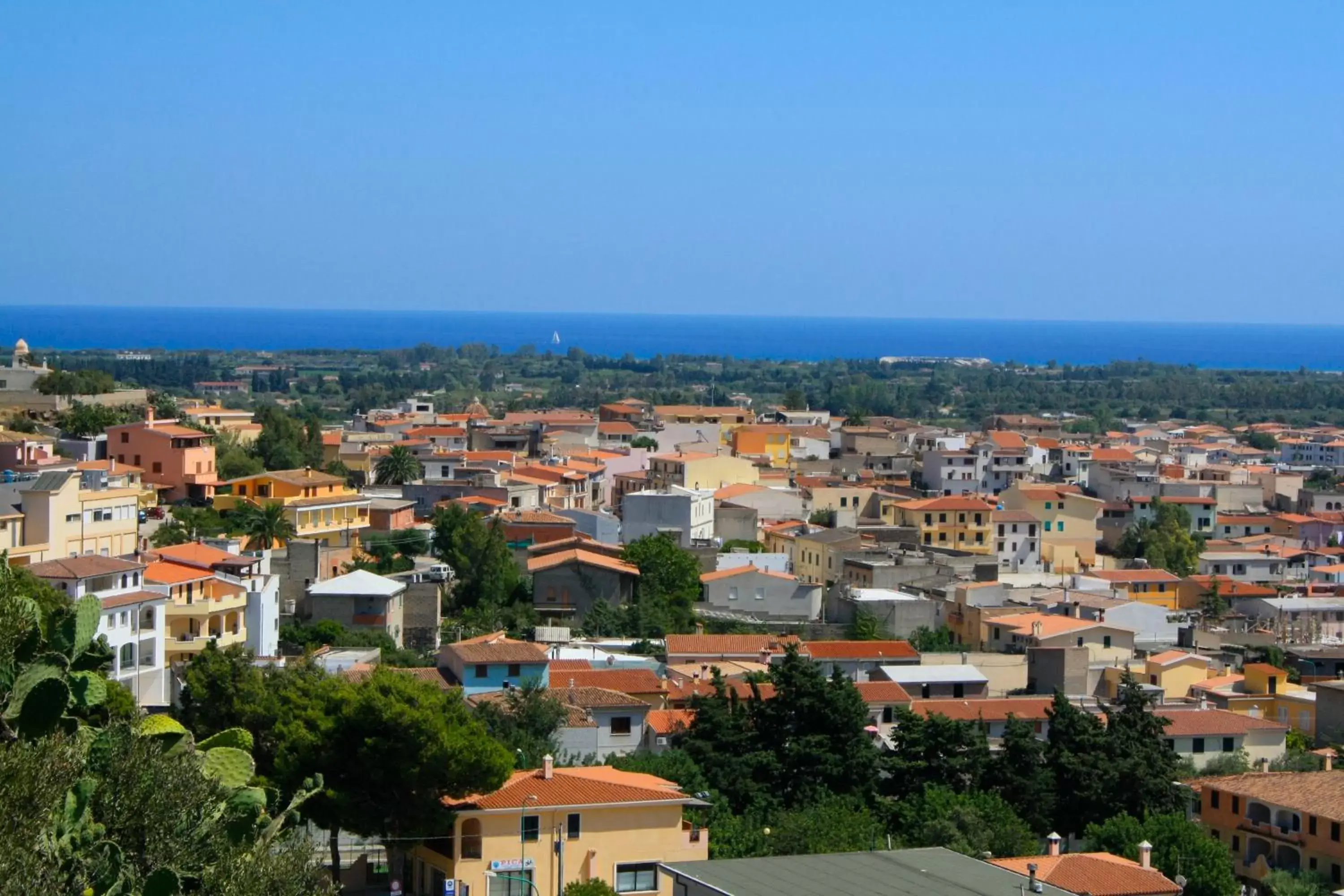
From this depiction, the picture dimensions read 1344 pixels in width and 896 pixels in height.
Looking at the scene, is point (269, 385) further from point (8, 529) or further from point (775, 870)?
point (775, 870)

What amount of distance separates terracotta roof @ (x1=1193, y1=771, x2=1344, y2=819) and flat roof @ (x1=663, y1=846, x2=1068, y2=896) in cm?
725

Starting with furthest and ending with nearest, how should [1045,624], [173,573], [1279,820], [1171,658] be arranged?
[1045,624]
[1171,658]
[173,573]
[1279,820]

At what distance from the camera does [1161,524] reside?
51938mm

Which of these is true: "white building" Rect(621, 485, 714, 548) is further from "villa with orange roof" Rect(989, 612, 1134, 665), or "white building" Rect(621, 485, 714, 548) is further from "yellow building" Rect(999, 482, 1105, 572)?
A: "yellow building" Rect(999, 482, 1105, 572)

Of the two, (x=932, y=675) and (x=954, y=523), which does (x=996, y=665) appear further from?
(x=954, y=523)

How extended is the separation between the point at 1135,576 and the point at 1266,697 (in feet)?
40.4

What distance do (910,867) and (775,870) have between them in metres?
1.09

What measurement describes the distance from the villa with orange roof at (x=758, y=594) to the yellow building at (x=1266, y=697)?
7.98 meters

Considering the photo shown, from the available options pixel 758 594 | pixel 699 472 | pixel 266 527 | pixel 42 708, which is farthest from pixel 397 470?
pixel 42 708

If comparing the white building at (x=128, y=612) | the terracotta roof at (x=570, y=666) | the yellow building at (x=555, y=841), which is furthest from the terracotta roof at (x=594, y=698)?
the yellow building at (x=555, y=841)

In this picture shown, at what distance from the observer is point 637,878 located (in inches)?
727

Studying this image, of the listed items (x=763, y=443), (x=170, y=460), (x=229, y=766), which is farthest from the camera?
(x=763, y=443)

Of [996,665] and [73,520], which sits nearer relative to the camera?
[73,520]

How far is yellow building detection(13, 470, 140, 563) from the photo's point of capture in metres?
30.5
